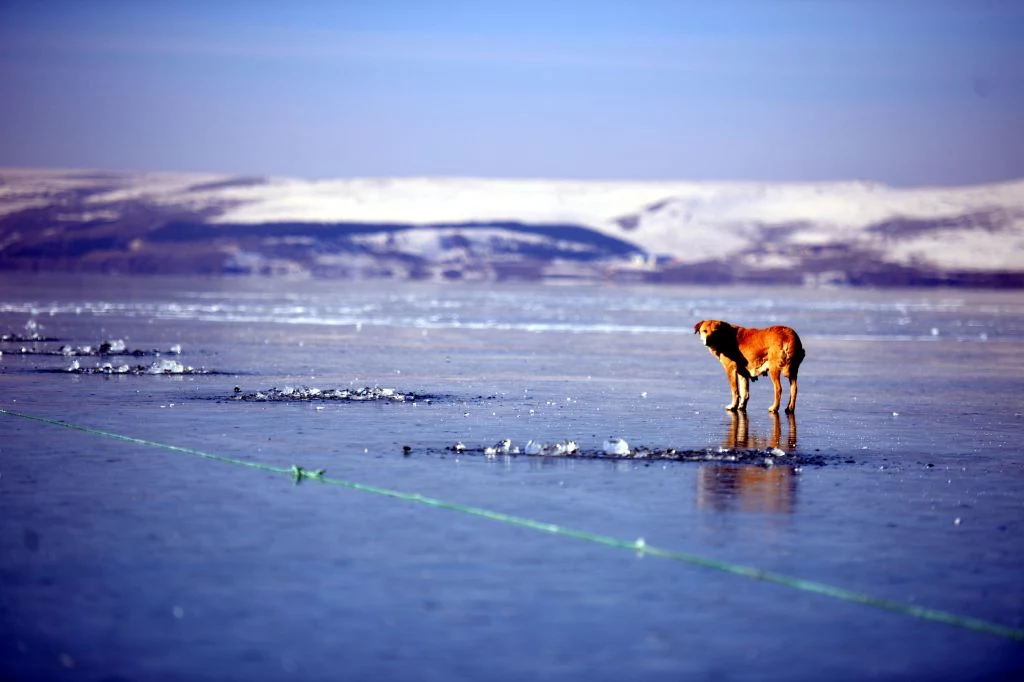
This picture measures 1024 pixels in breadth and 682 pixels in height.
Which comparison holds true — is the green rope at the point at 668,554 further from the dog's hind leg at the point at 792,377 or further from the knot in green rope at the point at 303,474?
the dog's hind leg at the point at 792,377

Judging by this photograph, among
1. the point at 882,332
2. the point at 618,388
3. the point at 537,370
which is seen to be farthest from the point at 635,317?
the point at 618,388

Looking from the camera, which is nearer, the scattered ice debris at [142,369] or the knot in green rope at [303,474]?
the knot in green rope at [303,474]

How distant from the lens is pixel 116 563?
30.8ft

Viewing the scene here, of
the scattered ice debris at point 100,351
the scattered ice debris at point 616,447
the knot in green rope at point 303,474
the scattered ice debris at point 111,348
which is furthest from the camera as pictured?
the scattered ice debris at point 111,348

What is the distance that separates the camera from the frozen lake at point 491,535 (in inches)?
298

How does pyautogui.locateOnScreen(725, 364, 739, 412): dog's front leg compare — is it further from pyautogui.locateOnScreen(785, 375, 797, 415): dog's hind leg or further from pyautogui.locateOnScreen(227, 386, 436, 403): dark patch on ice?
pyautogui.locateOnScreen(227, 386, 436, 403): dark patch on ice

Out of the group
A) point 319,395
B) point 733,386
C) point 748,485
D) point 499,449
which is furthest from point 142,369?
point 748,485

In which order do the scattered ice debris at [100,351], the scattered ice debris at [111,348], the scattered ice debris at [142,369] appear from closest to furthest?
the scattered ice debris at [142,369], the scattered ice debris at [100,351], the scattered ice debris at [111,348]

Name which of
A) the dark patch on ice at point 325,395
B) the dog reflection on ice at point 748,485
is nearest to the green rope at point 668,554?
the dog reflection on ice at point 748,485

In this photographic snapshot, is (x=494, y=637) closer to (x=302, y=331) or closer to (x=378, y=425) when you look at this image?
(x=378, y=425)

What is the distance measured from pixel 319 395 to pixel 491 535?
10.7m

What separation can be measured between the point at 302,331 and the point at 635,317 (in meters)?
21.5

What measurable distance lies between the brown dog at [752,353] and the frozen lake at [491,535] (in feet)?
2.37

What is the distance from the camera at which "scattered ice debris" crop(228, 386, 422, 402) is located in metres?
20.6
